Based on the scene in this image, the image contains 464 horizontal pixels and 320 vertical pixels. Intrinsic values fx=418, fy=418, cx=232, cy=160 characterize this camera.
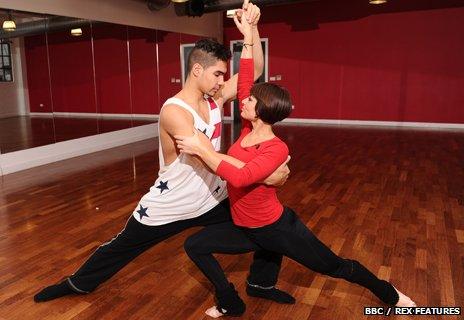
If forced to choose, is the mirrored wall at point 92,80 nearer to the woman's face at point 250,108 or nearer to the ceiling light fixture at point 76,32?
the ceiling light fixture at point 76,32

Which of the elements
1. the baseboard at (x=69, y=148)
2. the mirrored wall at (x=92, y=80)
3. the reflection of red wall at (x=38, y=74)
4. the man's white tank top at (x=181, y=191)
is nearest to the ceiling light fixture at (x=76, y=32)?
the mirrored wall at (x=92, y=80)

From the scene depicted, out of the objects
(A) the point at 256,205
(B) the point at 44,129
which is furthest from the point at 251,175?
(B) the point at 44,129

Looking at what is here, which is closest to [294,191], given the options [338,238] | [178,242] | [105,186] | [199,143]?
[338,238]

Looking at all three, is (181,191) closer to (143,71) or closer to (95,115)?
(95,115)

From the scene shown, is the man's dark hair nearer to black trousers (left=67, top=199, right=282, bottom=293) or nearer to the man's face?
the man's face

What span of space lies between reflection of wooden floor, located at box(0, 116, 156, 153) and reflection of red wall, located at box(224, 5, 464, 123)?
4.34m

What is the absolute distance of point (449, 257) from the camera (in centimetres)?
256

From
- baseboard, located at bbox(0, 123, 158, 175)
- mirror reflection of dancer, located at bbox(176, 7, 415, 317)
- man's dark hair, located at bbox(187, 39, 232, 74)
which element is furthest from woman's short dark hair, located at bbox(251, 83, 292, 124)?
baseboard, located at bbox(0, 123, 158, 175)

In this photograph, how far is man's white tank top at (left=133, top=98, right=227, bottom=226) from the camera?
1.76 meters

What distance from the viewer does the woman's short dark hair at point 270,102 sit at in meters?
1.57

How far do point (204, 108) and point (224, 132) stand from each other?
6372mm

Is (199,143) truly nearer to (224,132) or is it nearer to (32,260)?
(32,260)

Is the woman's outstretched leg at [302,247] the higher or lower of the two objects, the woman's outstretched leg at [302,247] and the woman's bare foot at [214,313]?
the higher

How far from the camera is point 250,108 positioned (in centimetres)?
163
